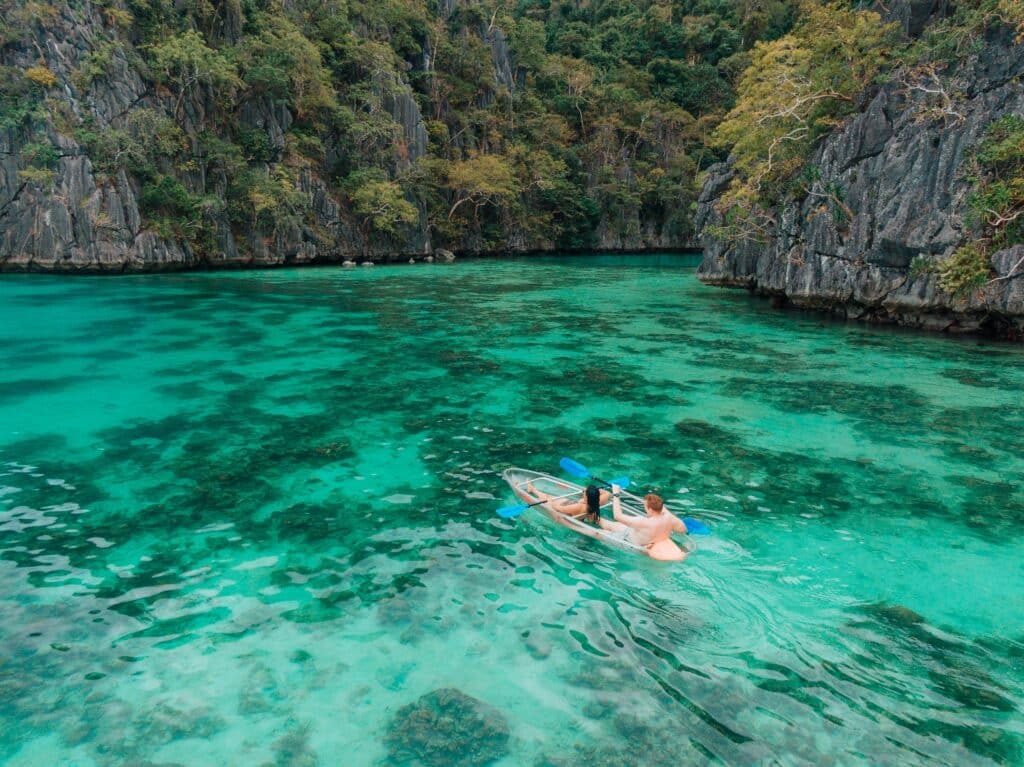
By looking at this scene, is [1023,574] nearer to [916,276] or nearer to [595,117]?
[916,276]

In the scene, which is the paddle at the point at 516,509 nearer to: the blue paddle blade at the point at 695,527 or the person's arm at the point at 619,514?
the person's arm at the point at 619,514

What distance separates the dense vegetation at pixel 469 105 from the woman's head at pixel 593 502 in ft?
56.6

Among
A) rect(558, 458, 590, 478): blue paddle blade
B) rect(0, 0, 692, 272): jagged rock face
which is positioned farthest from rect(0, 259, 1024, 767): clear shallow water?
rect(0, 0, 692, 272): jagged rock face

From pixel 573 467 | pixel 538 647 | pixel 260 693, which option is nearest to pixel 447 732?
pixel 538 647

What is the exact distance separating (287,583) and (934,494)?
343 inches

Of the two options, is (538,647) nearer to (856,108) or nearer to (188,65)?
(856,108)

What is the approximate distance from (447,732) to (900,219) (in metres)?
21.5

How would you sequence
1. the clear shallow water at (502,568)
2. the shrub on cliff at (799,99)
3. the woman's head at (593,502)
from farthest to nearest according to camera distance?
1. the shrub on cliff at (799,99)
2. the woman's head at (593,502)
3. the clear shallow water at (502,568)

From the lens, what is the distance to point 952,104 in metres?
19.4

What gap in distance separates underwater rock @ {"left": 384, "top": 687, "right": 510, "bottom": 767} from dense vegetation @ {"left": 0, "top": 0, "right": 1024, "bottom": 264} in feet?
66.5

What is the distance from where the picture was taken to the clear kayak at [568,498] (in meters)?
7.28

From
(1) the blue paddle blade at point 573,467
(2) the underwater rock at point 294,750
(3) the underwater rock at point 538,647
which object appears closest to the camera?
(2) the underwater rock at point 294,750

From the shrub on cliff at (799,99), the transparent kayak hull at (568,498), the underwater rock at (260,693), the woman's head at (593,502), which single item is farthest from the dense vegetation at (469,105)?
the underwater rock at (260,693)

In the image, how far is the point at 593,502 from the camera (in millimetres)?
7590
